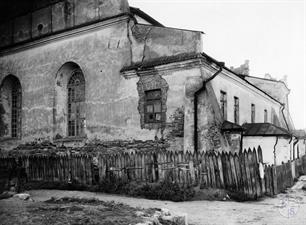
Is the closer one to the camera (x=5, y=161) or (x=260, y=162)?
(x=260, y=162)

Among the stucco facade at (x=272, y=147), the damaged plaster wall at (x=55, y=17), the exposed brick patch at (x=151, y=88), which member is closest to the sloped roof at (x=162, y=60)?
the exposed brick patch at (x=151, y=88)

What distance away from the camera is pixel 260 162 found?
10250mm

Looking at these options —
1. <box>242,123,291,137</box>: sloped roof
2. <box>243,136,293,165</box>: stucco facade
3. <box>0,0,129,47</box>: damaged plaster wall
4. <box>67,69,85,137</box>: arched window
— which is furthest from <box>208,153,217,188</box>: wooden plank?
<box>67,69,85,137</box>: arched window

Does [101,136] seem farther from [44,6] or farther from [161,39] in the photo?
[44,6]

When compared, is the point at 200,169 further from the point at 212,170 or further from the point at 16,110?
the point at 16,110

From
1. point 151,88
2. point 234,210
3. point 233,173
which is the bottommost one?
point 234,210

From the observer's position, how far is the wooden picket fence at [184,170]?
10156mm

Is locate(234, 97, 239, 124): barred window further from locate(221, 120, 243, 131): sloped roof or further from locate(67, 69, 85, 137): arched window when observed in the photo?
locate(67, 69, 85, 137): arched window

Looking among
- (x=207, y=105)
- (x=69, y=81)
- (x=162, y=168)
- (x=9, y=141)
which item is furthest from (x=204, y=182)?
(x=9, y=141)

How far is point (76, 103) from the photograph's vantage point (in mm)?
16625

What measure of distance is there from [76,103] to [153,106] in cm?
506

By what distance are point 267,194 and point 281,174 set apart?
1761 millimetres

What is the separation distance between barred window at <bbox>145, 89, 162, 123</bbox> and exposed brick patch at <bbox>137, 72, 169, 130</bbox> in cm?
14

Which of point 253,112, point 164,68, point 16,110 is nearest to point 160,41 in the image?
point 164,68
